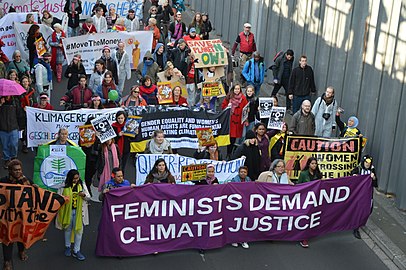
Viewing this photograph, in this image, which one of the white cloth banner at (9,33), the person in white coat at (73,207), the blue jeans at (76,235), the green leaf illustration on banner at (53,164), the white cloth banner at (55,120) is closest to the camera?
the person in white coat at (73,207)

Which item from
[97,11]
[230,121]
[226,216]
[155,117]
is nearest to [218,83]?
[230,121]

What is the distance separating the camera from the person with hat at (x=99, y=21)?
2328 centimetres

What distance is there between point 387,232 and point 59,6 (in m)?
14.5

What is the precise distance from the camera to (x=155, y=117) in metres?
15.6

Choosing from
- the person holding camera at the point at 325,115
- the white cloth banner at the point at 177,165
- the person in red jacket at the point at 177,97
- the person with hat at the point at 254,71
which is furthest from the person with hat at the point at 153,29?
the white cloth banner at the point at 177,165

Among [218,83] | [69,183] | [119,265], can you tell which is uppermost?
[218,83]

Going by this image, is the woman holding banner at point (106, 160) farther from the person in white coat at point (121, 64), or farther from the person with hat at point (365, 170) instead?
the person in white coat at point (121, 64)

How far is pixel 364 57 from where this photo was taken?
17250mm

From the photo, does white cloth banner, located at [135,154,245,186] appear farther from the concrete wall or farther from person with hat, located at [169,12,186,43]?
person with hat, located at [169,12,186,43]

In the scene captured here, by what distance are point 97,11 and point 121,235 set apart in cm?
1222

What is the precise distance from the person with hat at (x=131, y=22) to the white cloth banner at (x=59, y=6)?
1793 millimetres

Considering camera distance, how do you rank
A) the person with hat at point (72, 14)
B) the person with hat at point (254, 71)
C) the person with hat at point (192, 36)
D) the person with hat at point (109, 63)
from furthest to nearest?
the person with hat at point (72, 14) < the person with hat at point (192, 36) < the person with hat at point (254, 71) < the person with hat at point (109, 63)

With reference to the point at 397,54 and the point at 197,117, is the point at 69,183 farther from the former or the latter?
the point at 397,54

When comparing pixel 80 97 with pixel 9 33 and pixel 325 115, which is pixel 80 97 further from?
pixel 9 33
